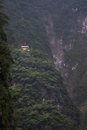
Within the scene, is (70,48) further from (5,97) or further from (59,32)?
(5,97)

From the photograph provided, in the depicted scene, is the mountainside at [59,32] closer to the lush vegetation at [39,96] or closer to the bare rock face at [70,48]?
the bare rock face at [70,48]

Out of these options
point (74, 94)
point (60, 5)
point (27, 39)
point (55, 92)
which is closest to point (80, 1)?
point (60, 5)

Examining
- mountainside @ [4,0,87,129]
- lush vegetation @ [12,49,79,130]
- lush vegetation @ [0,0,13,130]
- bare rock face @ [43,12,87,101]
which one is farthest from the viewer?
bare rock face @ [43,12,87,101]

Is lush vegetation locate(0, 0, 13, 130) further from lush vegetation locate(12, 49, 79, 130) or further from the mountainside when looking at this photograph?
the mountainside

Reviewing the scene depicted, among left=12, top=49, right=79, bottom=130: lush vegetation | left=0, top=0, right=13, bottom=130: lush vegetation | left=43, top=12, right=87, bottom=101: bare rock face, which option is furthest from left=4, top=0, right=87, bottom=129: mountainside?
left=0, top=0, right=13, bottom=130: lush vegetation

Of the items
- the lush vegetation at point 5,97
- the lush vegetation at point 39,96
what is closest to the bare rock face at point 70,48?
the lush vegetation at point 39,96

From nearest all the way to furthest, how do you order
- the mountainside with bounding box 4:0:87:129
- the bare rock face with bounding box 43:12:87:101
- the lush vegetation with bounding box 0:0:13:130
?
the lush vegetation with bounding box 0:0:13:130 < the mountainside with bounding box 4:0:87:129 < the bare rock face with bounding box 43:12:87:101

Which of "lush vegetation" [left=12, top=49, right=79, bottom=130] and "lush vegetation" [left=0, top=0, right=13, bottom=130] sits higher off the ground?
"lush vegetation" [left=0, top=0, right=13, bottom=130]

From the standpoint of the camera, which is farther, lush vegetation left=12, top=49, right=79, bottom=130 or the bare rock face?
the bare rock face
